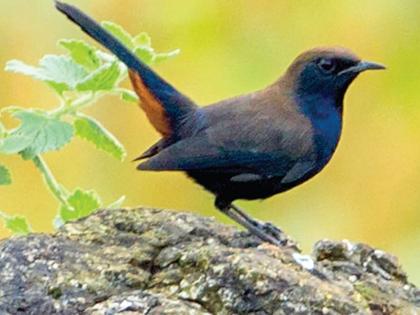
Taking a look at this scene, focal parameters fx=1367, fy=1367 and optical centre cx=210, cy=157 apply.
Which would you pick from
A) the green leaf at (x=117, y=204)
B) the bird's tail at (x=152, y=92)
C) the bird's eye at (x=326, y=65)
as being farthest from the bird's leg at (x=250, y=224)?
the bird's eye at (x=326, y=65)

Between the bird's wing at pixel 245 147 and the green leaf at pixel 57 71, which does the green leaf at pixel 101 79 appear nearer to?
the green leaf at pixel 57 71

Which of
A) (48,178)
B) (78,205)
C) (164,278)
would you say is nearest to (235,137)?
(78,205)

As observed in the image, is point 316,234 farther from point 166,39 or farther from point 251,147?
point 251,147

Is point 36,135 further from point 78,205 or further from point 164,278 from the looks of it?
point 164,278

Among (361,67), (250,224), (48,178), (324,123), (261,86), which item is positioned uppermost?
(261,86)

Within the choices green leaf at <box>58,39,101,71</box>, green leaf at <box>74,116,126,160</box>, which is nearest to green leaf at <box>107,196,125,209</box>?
green leaf at <box>74,116,126,160</box>
